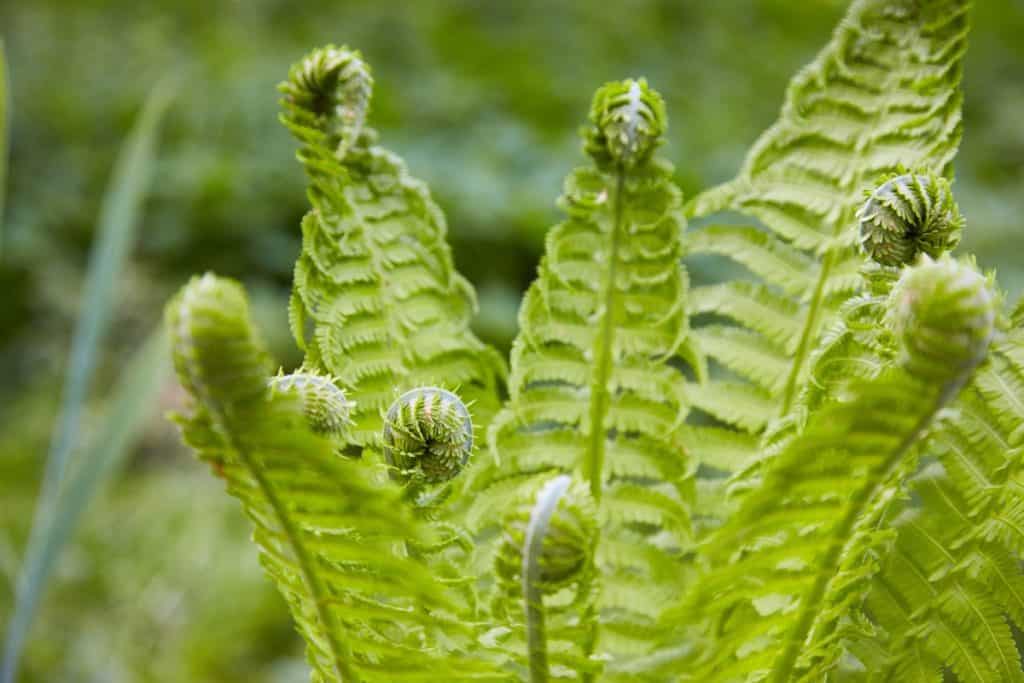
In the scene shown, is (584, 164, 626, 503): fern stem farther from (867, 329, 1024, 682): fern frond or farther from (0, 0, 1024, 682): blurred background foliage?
(0, 0, 1024, 682): blurred background foliage

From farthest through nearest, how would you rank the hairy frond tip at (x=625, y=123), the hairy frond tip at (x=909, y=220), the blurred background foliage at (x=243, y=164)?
the blurred background foliage at (x=243, y=164) < the hairy frond tip at (x=625, y=123) < the hairy frond tip at (x=909, y=220)

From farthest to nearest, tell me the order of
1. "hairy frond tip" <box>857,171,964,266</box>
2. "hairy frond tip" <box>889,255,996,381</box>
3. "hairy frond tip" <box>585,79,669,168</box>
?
"hairy frond tip" <box>585,79,669,168</box> < "hairy frond tip" <box>857,171,964,266</box> < "hairy frond tip" <box>889,255,996,381</box>

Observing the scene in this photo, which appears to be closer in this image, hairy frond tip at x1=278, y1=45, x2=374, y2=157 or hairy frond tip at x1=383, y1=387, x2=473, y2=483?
hairy frond tip at x1=383, y1=387, x2=473, y2=483

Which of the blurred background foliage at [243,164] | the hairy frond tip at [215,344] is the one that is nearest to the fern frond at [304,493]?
the hairy frond tip at [215,344]

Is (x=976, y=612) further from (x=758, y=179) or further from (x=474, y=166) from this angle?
(x=474, y=166)

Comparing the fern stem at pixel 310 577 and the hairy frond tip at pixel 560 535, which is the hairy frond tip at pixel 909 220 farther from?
the fern stem at pixel 310 577

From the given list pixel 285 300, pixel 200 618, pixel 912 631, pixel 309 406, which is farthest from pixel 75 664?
pixel 912 631

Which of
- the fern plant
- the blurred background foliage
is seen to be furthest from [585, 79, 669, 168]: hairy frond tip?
the blurred background foliage
